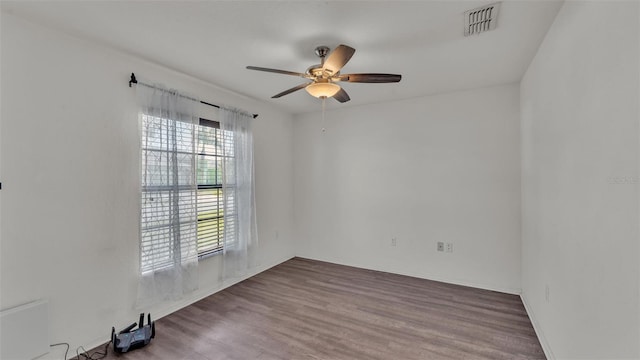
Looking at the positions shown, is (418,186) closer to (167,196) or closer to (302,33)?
(302,33)

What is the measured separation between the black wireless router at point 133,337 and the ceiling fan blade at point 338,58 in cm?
261

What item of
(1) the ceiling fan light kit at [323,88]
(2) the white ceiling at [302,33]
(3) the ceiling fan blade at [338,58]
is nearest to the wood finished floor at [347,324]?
(1) the ceiling fan light kit at [323,88]

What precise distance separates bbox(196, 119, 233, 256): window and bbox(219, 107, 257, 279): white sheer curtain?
1.1 inches

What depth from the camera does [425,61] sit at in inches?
101

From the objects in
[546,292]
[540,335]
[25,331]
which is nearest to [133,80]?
[25,331]

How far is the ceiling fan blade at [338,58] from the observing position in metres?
1.81

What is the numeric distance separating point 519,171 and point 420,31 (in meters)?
2.15

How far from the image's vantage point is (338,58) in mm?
1936

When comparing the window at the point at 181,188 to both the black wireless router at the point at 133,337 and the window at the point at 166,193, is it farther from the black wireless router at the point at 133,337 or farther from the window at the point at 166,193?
the black wireless router at the point at 133,337

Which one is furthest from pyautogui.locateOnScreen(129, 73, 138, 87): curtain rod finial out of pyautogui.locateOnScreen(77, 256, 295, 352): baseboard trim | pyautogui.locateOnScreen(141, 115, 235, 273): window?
pyautogui.locateOnScreen(77, 256, 295, 352): baseboard trim

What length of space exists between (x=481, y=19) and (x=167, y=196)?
2.98 meters

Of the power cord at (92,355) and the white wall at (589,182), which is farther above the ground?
the white wall at (589,182)

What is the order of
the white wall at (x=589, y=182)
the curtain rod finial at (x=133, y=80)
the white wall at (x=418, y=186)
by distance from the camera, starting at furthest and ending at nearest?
1. the white wall at (x=418, y=186)
2. the curtain rod finial at (x=133, y=80)
3. the white wall at (x=589, y=182)

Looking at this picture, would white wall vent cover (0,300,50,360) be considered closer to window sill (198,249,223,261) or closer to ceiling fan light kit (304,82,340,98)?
window sill (198,249,223,261)
